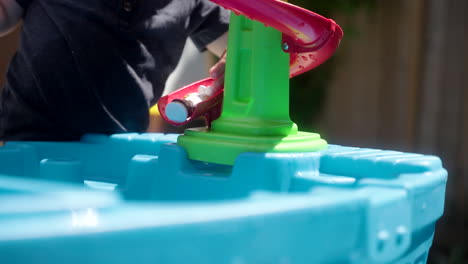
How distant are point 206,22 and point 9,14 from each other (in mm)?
284

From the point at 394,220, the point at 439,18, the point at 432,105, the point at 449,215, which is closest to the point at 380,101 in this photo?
the point at 432,105

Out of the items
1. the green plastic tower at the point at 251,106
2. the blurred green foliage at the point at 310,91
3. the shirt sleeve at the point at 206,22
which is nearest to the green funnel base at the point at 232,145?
the green plastic tower at the point at 251,106

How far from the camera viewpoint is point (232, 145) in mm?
479

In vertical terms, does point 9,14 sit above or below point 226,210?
above

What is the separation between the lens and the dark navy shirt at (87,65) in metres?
0.67

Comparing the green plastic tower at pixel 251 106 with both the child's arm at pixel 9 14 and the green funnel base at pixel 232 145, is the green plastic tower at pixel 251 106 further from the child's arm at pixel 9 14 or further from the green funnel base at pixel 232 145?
the child's arm at pixel 9 14

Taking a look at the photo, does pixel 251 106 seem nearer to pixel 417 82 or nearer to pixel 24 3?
pixel 24 3

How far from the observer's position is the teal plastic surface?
0.23 metres

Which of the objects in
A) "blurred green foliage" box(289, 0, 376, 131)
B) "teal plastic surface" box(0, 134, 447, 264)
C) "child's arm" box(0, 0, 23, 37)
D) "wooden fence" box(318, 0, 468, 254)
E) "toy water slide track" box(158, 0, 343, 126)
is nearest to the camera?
"teal plastic surface" box(0, 134, 447, 264)

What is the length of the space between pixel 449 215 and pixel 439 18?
0.74 m

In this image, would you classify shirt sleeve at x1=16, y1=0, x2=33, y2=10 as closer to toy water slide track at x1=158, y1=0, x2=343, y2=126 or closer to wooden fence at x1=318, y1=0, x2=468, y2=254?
toy water slide track at x1=158, y1=0, x2=343, y2=126

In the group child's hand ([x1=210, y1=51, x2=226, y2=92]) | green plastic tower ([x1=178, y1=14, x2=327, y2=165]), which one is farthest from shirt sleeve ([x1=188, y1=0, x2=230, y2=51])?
green plastic tower ([x1=178, y1=14, x2=327, y2=165])

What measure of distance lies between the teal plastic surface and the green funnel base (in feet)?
0.04

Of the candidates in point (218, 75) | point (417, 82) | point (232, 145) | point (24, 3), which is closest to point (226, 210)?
point (232, 145)
